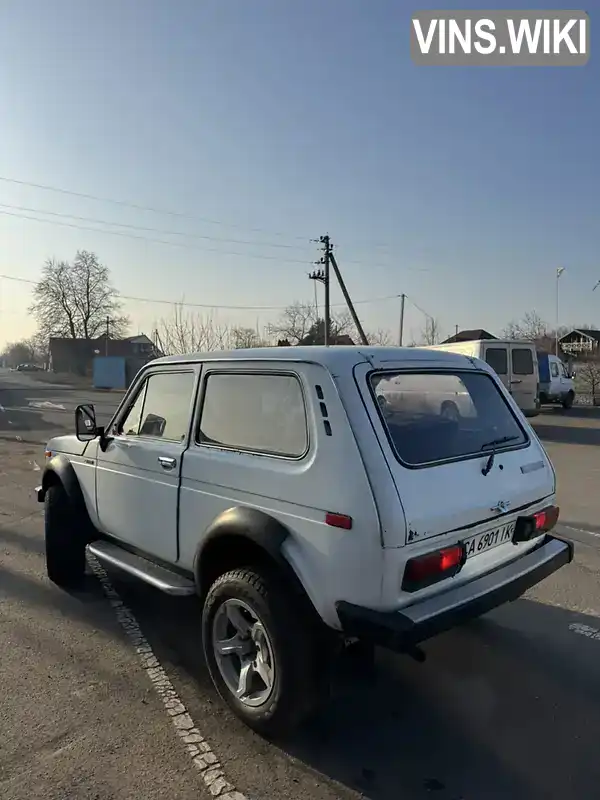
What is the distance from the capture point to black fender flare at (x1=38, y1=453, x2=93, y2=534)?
4461 millimetres

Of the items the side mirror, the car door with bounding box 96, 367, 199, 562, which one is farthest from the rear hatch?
the side mirror

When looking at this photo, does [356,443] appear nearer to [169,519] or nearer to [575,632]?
[169,519]

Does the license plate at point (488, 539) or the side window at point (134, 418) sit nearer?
the license plate at point (488, 539)

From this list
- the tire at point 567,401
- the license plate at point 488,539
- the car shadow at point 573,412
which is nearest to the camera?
the license plate at point 488,539

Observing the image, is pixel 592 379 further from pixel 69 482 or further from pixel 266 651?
pixel 266 651

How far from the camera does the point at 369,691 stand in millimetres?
3242

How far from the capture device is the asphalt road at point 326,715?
254 centimetres

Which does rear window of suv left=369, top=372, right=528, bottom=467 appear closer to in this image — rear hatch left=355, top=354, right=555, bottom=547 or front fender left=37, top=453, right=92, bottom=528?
rear hatch left=355, top=354, right=555, bottom=547

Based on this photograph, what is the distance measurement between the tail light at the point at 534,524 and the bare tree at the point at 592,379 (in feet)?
86.2

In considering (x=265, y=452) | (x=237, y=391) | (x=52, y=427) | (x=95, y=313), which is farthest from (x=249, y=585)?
(x=95, y=313)

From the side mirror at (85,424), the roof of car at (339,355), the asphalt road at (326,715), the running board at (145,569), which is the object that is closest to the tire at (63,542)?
the asphalt road at (326,715)

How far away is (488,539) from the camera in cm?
297

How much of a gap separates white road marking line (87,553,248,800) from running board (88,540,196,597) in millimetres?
492

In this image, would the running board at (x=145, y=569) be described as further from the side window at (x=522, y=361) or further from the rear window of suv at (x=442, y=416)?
the side window at (x=522, y=361)
